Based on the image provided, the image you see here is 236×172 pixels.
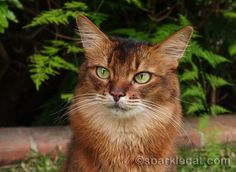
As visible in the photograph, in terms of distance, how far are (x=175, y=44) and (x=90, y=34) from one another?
469 millimetres

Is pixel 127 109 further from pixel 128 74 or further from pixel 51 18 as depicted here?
pixel 51 18

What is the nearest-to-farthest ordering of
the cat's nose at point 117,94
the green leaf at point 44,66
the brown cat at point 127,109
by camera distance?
the cat's nose at point 117,94 → the brown cat at point 127,109 → the green leaf at point 44,66

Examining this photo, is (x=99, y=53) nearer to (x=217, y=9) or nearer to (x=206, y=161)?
(x=206, y=161)

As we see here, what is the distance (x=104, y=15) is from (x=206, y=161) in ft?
4.40

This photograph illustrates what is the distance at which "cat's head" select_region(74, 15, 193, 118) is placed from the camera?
112 inches

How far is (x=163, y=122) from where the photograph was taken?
2979 mm

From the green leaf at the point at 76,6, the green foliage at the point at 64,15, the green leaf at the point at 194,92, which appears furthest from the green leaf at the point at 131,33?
the green leaf at the point at 194,92

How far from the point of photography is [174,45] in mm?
3031

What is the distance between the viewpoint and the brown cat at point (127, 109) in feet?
9.50

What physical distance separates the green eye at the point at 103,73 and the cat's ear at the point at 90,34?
0.57 feet

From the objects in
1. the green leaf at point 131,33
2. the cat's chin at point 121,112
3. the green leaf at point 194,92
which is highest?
the green leaf at point 131,33

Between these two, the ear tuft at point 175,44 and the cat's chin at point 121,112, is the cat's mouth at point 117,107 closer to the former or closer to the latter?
the cat's chin at point 121,112

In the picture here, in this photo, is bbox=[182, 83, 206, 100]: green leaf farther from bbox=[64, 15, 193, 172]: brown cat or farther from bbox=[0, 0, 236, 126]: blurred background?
bbox=[64, 15, 193, 172]: brown cat

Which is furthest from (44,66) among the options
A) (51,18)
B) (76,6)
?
(76,6)
